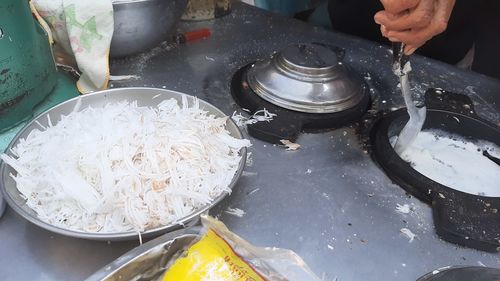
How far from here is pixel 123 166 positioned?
2.73 ft

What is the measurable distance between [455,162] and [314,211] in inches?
16.6

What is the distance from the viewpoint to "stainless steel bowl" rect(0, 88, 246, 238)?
28.0 inches

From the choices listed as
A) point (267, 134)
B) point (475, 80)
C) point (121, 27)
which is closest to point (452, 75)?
point (475, 80)

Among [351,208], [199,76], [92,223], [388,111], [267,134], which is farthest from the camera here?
[199,76]

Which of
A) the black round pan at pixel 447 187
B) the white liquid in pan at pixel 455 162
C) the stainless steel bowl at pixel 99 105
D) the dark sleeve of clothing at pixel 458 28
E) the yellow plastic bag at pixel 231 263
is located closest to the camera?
the yellow plastic bag at pixel 231 263

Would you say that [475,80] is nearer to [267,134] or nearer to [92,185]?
[267,134]

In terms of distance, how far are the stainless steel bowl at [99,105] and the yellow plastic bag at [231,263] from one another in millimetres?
115

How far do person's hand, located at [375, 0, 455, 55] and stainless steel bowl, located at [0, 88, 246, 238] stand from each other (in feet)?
1.34

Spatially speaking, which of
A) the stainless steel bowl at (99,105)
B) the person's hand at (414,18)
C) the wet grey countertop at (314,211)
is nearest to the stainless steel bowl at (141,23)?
the wet grey countertop at (314,211)

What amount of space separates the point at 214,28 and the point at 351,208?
0.91 meters

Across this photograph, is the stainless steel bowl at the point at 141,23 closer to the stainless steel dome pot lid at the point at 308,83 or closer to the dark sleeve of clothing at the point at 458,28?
the stainless steel dome pot lid at the point at 308,83

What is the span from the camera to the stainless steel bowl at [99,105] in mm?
710

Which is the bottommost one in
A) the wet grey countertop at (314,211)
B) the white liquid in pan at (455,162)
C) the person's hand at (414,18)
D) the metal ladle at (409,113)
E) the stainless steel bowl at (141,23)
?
the white liquid in pan at (455,162)

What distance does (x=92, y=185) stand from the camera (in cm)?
81
